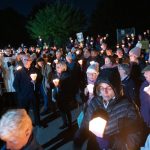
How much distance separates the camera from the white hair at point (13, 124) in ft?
11.1

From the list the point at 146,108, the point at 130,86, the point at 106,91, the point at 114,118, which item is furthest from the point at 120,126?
the point at 130,86

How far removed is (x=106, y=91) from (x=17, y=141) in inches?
54.2

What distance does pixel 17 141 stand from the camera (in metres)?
3.40

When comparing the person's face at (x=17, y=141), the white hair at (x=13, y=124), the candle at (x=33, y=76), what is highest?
the white hair at (x=13, y=124)

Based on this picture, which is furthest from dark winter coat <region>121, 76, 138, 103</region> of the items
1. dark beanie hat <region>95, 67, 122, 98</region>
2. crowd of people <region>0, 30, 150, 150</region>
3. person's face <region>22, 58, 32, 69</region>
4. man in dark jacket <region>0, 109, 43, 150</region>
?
man in dark jacket <region>0, 109, 43, 150</region>

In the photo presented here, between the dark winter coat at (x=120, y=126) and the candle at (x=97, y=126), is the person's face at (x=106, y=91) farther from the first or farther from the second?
the candle at (x=97, y=126)

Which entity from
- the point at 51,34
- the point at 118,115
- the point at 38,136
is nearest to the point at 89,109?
the point at 118,115

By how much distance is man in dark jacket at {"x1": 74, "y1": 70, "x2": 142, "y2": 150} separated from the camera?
3967 millimetres

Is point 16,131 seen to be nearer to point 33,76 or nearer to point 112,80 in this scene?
point 112,80

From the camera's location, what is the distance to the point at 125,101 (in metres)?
4.26

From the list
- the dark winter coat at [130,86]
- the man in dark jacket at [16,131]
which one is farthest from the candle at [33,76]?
the man in dark jacket at [16,131]

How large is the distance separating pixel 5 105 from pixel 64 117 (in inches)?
97.2

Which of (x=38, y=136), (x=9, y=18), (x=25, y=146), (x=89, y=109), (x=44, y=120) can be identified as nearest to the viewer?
(x=25, y=146)

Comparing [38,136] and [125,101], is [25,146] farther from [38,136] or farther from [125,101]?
[38,136]
